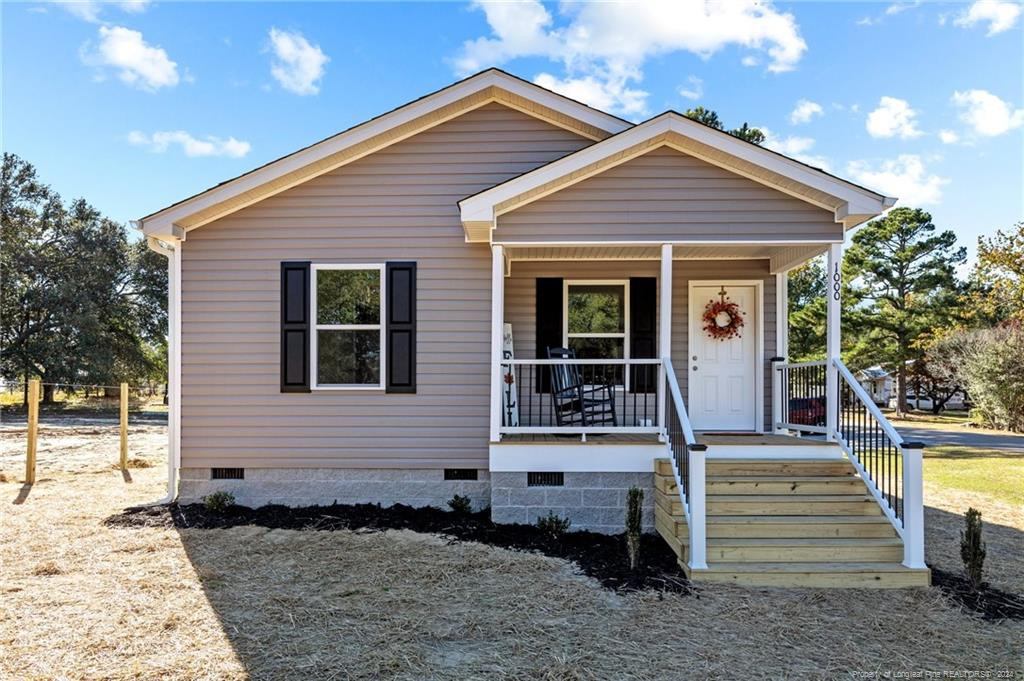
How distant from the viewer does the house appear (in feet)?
19.0

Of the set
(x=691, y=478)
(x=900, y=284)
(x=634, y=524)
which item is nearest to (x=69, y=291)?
(x=634, y=524)

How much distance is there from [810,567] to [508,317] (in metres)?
4.21

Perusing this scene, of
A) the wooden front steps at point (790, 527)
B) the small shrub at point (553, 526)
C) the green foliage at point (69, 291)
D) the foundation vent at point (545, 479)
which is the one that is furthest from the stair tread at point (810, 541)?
the green foliage at point (69, 291)

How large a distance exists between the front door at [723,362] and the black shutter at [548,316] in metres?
1.69

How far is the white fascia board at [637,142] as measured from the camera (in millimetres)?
5676

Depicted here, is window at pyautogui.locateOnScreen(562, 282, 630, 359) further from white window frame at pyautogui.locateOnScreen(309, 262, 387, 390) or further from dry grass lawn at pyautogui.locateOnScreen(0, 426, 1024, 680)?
dry grass lawn at pyautogui.locateOnScreen(0, 426, 1024, 680)

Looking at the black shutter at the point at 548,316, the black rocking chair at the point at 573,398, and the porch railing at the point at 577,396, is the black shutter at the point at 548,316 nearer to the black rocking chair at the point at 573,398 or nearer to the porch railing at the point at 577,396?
the porch railing at the point at 577,396

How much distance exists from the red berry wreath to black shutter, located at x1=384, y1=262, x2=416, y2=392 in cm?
367

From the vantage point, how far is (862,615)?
156 inches

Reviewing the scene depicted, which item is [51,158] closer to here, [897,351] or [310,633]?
[310,633]

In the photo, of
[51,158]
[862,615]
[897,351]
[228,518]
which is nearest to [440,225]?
[228,518]

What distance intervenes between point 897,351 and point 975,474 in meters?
16.1

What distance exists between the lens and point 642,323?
733cm

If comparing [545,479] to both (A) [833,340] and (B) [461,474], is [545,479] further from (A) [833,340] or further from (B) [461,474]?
(A) [833,340]
